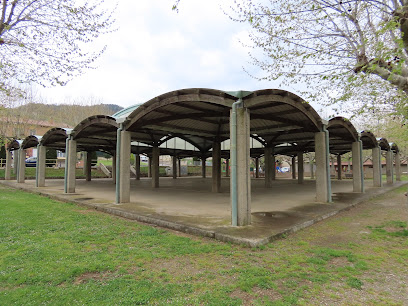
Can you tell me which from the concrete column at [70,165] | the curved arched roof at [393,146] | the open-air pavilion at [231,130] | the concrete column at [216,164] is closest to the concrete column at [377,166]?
the open-air pavilion at [231,130]

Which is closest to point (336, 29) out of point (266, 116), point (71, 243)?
point (266, 116)

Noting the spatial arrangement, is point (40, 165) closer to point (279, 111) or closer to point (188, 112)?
point (188, 112)

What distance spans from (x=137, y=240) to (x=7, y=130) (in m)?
29.9

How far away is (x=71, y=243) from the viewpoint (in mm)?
5324

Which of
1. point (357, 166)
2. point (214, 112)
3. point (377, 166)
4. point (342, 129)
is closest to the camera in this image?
point (214, 112)

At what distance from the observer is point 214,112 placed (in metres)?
9.85

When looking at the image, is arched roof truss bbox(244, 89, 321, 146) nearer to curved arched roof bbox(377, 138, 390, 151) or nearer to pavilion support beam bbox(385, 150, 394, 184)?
curved arched roof bbox(377, 138, 390, 151)

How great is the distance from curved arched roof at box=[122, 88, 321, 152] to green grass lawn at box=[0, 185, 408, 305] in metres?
3.73

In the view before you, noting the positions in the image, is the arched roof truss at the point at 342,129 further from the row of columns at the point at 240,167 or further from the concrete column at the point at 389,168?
the concrete column at the point at 389,168

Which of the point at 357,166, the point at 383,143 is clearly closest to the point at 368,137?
the point at 357,166

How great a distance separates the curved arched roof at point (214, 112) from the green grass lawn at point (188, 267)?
12.2 feet

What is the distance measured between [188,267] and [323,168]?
8299 millimetres

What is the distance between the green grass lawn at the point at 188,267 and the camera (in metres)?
3.24

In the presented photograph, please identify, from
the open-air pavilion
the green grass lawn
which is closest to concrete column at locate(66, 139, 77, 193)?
the open-air pavilion
